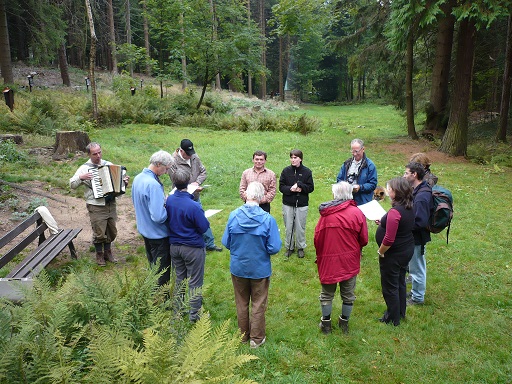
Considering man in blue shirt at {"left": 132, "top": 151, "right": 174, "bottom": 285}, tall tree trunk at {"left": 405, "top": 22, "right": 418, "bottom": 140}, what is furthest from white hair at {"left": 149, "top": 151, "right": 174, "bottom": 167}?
tall tree trunk at {"left": 405, "top": 22, "right": 418, "bottom": 140}

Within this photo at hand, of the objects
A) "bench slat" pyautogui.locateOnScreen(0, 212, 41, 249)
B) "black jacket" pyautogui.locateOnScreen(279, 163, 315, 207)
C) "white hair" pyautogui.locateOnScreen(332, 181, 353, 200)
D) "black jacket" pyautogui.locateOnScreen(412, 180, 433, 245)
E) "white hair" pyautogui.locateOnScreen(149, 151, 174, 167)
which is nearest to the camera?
"white hair" pyautogui.locateOnScreen(332, 181, 353, 200)

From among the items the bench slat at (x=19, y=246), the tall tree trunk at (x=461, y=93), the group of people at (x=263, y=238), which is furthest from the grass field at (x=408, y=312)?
the tall tree trunk at (x=461, y=93)

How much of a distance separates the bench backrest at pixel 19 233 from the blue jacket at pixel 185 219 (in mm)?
2224

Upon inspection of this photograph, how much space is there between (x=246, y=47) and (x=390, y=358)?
21893 mm

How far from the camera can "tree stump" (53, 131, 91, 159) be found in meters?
11.8

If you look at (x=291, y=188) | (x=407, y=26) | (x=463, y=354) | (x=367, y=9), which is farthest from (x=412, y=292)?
(x=367, y=9)

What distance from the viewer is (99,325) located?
2633 millimetres

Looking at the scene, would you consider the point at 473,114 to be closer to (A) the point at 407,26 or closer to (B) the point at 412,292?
(A) the point at 407,26

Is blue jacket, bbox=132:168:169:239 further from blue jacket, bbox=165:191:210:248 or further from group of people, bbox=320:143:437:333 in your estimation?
group of people, bbox=320:143:437:333

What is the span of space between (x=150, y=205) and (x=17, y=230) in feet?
7.91

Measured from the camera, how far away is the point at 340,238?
14.2 feet

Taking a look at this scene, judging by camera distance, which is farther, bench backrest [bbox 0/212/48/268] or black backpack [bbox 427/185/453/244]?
bench backrest [bbox 0/212/48/268]

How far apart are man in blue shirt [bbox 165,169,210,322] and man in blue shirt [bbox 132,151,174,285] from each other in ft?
0.39

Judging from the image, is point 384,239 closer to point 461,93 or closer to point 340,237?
point 340,237
